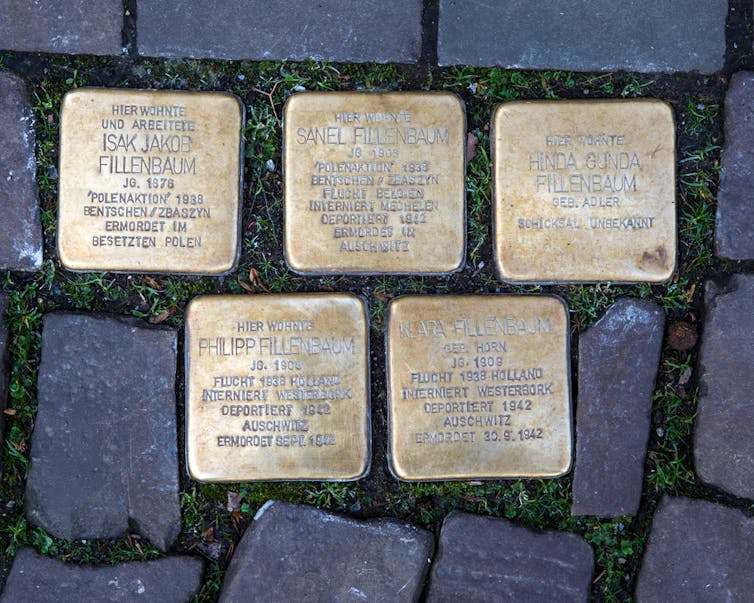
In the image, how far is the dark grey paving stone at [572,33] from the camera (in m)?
1.84

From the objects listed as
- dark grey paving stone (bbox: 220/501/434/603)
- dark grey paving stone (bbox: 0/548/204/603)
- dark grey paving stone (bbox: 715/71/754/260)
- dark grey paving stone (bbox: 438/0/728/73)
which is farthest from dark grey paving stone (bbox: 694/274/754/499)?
dark grey paving stone (bbox: 0/548/204/603)

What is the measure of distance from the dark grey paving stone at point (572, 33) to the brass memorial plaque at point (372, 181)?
0.67 feet

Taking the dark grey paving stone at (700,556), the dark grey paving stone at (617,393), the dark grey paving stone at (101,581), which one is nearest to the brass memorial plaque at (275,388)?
the dark grey paving stone at (101,581)

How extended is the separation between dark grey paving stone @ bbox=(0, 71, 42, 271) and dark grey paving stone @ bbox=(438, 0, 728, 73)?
1124mm

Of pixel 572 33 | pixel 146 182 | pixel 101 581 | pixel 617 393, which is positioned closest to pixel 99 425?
pixel 101 581

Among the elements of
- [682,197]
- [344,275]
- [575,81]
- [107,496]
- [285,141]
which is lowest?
[107,496]

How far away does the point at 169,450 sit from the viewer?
72.4 inches

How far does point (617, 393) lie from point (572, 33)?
0.98m

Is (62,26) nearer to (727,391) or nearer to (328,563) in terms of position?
(328,563)

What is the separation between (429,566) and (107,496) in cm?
89

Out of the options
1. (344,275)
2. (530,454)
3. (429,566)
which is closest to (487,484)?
(530,454)

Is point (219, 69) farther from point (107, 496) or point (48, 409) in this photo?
point (107, 496)

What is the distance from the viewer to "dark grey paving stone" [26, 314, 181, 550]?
5.99ft

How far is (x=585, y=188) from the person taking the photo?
1.81 m
